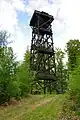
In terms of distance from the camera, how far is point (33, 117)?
19.4 meters

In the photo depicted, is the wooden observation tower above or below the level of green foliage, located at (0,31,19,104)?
above

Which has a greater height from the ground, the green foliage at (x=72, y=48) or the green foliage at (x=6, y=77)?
the green foliage at (x=72, y=48)

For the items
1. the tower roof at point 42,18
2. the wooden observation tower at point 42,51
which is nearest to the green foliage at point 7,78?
the wooden observation tower at point 42,51

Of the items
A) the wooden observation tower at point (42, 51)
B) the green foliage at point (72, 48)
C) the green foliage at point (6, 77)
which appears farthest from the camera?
the green foliage at point (72, 48)

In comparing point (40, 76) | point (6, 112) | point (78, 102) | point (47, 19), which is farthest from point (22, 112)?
point (47, 19)

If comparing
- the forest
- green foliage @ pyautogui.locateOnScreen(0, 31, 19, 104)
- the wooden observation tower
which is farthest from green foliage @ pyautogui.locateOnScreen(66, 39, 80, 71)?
green foliage @ pyautogui.locateOnScreen(0, 31, 19, 104)

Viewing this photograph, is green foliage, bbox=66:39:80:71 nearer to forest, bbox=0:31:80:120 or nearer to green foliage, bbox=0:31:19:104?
forest, bbox=0:31:80:120

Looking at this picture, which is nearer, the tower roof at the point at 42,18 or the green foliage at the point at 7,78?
the green foliage at the point at 7,78

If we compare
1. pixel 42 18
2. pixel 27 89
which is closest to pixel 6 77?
pixel 27 89

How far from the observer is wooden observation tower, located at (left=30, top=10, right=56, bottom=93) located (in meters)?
45.7

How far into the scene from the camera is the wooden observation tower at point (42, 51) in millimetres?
45719

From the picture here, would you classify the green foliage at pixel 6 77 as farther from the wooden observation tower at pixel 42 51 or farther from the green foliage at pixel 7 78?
the wooden observation tower at pixel 42 51

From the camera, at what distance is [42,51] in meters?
45.8

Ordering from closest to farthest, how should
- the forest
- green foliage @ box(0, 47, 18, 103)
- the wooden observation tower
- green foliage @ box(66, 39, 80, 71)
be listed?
the forest < green foliage @ box(0, 47, 18, 103) < the wooden observation tower < green foliage @ box(66, 39, 80, 71)
